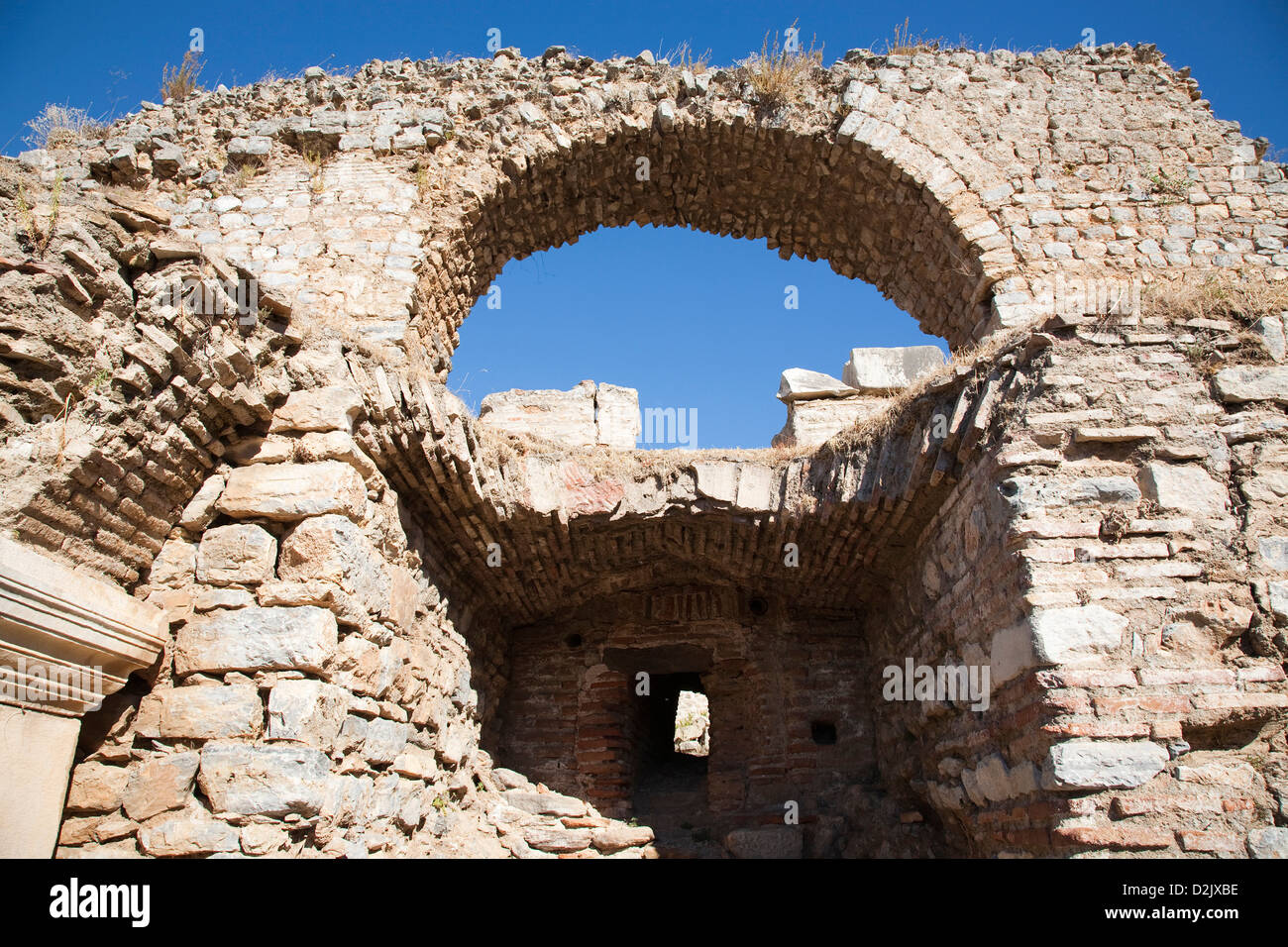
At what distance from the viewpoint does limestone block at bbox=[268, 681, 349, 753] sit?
11.8 ft

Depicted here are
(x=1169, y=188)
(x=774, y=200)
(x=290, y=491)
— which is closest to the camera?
(x=290, y=491)

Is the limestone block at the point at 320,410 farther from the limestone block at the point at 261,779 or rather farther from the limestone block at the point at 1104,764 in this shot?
the limestone block at the point at 1104,764

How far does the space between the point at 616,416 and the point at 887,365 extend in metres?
3.11

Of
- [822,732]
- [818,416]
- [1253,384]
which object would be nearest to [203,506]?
[822,732]

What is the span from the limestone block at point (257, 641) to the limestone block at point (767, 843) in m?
3.19

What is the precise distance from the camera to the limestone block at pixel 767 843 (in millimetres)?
5605

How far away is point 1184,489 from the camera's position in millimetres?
3836

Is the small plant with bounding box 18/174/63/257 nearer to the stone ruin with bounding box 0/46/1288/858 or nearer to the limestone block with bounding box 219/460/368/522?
the stone ruin with bounding box 0/46/1288/858

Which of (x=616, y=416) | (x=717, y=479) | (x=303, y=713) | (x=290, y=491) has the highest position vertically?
(x=616, y=416)

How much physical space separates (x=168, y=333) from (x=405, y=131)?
11.8 feet

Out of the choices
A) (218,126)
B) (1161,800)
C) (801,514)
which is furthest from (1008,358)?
(218,126)

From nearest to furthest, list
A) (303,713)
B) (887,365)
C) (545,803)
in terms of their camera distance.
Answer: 1. (303,713)
2. (545,803)
3. (887,365)

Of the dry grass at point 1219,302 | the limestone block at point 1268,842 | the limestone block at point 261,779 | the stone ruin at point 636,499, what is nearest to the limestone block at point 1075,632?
the stone ruin at point 636,499

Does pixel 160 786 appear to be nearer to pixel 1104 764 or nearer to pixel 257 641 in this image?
pixel 257 641
